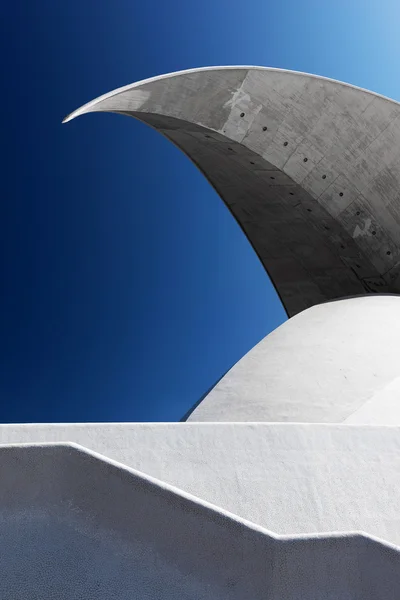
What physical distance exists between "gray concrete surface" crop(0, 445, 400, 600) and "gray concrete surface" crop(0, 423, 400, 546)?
1069 mm

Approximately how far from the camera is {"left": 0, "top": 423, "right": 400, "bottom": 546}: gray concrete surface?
2.80 m

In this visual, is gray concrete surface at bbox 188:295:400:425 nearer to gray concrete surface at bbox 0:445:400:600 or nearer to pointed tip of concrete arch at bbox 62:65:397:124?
gray concrete surface at bbox 0:445:400:600

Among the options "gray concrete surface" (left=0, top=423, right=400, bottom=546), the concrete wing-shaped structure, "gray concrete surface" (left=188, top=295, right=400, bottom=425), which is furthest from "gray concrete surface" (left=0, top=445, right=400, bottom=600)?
"gray concrete surface" (left=188, top=295, right=400, bottom=425)

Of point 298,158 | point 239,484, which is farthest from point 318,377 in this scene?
point 298,158

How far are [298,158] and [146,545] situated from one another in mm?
8330

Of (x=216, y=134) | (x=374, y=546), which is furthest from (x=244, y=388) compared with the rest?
(x=216, y=134)

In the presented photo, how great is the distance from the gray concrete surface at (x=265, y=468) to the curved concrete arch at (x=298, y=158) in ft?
17.6

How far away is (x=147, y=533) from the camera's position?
1.67m

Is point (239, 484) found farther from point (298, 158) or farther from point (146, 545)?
point (298, 158)

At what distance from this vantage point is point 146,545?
1.67m

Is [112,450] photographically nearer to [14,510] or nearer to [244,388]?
[14,510]

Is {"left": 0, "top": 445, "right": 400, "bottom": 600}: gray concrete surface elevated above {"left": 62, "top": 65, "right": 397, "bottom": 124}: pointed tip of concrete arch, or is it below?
below

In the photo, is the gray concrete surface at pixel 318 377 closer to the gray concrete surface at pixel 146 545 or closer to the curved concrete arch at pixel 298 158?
the gray concrete surface at pixel 146 545

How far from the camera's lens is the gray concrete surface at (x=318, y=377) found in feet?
15.2
